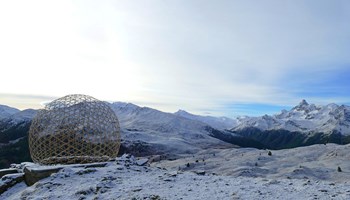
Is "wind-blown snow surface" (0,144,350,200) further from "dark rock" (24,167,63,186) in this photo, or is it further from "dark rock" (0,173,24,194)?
"dark rock" (24,167,63,186)

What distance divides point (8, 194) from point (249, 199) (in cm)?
1681

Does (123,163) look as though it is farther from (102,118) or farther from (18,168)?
(18,168)

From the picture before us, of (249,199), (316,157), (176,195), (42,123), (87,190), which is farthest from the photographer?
(316,157)

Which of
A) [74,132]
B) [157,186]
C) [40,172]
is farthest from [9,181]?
[157,186]

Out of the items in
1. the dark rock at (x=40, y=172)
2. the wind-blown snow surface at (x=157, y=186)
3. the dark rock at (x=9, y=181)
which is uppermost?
the wind-blown snow surface at (x=157, y=186)

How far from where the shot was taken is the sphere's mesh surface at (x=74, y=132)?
28984 mm

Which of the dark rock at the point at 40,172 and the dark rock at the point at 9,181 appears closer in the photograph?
the dark rock at the point at 40,172

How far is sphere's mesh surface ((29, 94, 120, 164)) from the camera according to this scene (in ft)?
95.1

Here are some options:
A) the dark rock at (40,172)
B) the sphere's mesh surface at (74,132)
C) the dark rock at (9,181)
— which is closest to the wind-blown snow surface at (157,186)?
the dark rock at (9,181)

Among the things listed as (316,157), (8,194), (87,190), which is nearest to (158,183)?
(87,190)

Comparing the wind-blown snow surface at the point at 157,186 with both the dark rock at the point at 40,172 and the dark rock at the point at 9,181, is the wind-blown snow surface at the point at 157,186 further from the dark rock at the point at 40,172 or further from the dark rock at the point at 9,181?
the dark rock at the point at 40,172

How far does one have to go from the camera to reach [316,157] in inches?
2532

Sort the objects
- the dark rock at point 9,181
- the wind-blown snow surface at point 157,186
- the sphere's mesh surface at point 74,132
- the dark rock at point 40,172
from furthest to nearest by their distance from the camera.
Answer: the sphere's mesh surface at point 74,132, the dark rock at point 9,181, the dark rock at point 40,172, the wind-blown snow surface at point 157,186

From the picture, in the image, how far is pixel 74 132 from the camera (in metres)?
29.0
